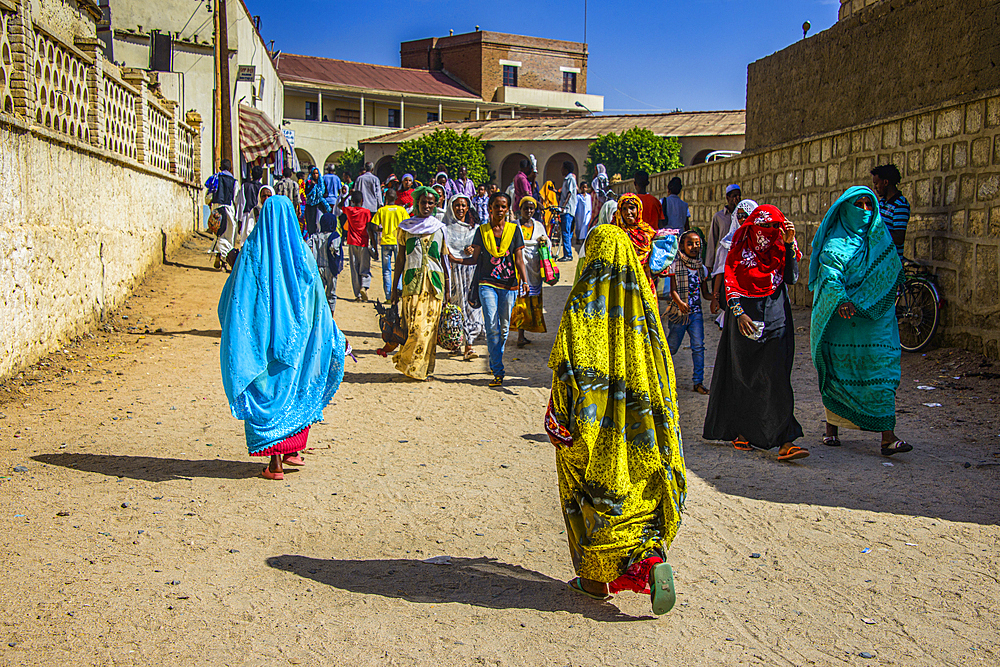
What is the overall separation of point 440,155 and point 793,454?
111 ft

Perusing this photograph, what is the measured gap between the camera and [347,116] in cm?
5031

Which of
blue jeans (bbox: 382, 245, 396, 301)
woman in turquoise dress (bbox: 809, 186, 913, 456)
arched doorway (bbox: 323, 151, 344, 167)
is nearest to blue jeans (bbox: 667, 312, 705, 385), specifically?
woman in turquoise dress (bbox: 809, 186, 913, 456)

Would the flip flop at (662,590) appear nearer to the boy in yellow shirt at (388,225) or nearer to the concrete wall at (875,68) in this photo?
Result: the concrete wall at (875,68)

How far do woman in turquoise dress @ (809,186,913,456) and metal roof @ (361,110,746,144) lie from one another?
29.2 meters

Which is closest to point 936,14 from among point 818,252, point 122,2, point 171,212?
point 818,252

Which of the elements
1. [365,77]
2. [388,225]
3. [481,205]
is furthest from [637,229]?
[365,77]

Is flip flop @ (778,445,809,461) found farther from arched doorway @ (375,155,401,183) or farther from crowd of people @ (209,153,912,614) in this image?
arched doorway @ (375,155,401,183)

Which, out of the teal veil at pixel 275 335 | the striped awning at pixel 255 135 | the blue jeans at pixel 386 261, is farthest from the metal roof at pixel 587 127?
the teal veil at pixel 275 335

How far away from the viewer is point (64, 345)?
27.2ft

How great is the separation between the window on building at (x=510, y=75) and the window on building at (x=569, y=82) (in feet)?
14.1

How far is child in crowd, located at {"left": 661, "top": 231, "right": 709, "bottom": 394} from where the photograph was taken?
7.46 meters

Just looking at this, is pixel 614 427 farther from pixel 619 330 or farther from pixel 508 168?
pixel 508 168

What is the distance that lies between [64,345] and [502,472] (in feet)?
17.1

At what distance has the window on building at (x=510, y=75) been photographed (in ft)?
184
